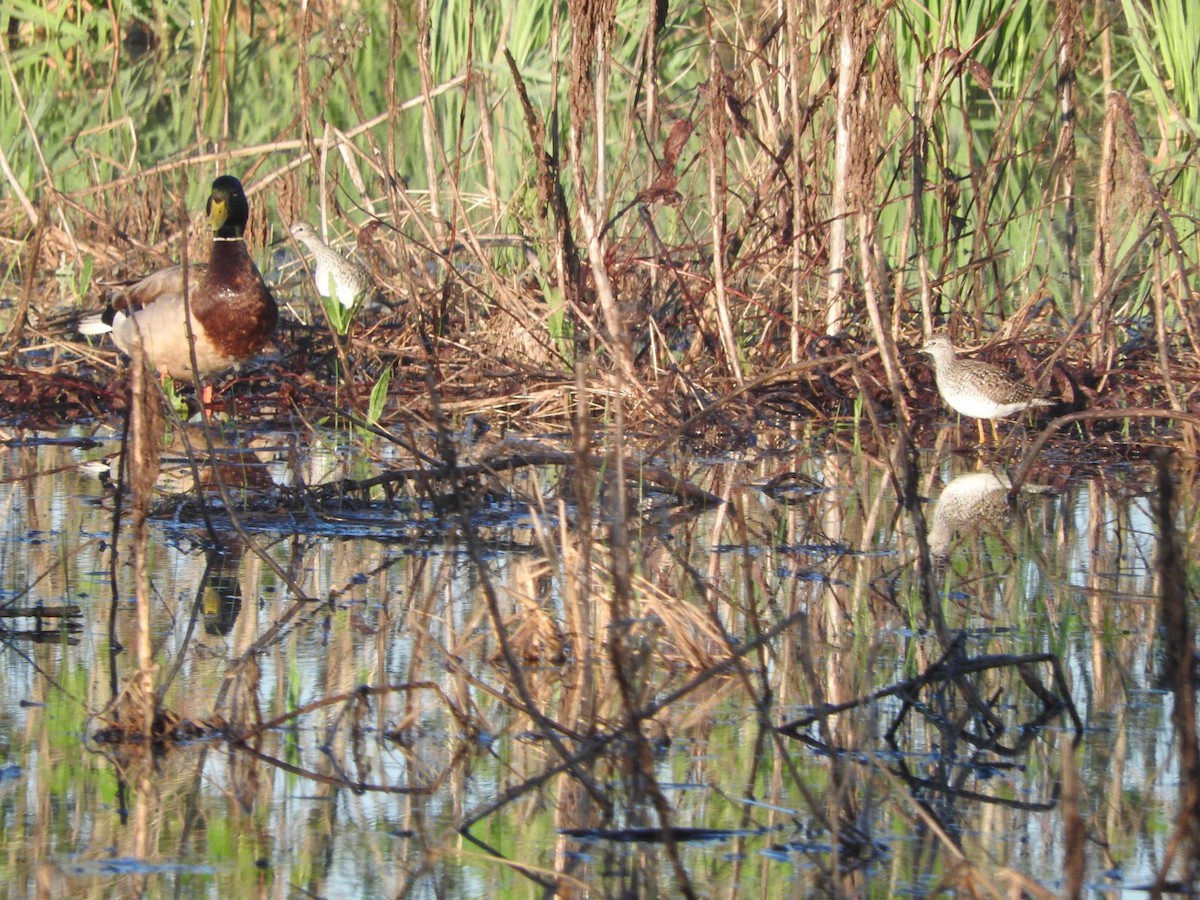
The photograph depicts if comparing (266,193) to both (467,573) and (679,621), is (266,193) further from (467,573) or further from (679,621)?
(679,621)

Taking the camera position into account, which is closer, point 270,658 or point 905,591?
point 270,658

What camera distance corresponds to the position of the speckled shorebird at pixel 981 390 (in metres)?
6.38

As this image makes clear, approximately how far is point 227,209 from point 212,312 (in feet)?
2.20

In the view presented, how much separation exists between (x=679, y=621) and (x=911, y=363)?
3774 millimetres

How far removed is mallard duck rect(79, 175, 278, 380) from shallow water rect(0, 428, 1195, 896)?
2.03 meters

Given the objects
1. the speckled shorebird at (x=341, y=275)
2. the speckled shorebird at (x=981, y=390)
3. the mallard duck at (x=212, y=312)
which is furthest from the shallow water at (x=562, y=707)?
the speckled shorebird at (x=341, y=275)

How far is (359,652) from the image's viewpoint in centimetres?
379

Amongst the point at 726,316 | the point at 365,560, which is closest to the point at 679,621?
the point at 365,560

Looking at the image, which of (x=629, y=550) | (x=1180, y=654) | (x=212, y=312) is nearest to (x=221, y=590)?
(x=629, y=550)

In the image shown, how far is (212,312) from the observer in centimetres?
715

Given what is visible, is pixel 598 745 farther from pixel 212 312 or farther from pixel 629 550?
pixel 212 312

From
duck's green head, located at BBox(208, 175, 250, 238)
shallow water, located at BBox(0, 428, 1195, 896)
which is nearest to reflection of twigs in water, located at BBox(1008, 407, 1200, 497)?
shallow water, located at BBox(0, 428, 1195, 896)

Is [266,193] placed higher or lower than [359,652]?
higher

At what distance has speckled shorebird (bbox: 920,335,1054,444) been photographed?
251 inches
